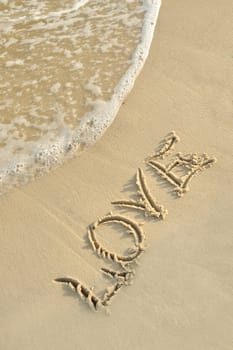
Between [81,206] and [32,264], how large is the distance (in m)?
0.46

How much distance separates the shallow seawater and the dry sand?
143mm

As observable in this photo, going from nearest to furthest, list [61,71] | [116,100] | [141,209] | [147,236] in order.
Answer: [147,236], [141,209], [116,100], [61,71]

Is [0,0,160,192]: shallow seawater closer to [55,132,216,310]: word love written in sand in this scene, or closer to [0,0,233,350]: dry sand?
[0,0,233,350]: dry sand

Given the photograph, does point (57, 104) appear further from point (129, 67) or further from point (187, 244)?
point (187, 244)

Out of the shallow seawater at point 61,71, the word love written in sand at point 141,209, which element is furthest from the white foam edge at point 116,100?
the word love written in sand at point 141,209

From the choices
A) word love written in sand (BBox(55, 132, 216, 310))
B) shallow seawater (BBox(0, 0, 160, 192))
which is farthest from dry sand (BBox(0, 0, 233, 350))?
shallow seawater (BBox(0, 0, 160, 192))

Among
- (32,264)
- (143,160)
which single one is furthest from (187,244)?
(32,264)

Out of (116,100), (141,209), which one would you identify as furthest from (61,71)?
(141,209)

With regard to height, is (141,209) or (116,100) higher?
(116,100)

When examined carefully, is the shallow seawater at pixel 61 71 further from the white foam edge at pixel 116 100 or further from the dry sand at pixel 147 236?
the dry sand at pixel 147 236

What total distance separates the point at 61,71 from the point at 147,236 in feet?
5.39

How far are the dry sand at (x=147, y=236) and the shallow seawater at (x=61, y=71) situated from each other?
0.47 feet

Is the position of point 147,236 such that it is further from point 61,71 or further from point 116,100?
point 61,71

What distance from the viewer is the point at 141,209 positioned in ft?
8.89
